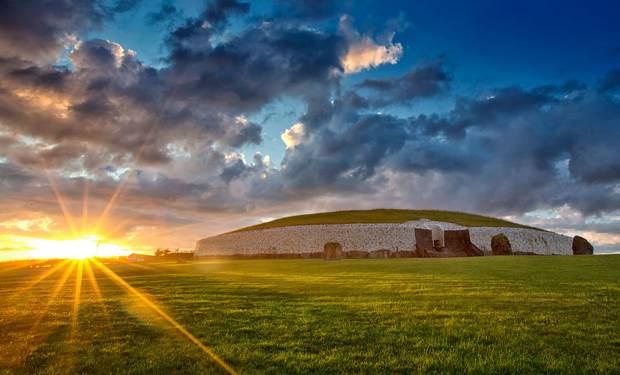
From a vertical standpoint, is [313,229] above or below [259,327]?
above

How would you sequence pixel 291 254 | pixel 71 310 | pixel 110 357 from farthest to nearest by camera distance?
1. pixel 291 254
2. pixel 71 310
3. pixel 110 357

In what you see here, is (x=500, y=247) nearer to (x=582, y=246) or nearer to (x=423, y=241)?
(x=423, y=241)

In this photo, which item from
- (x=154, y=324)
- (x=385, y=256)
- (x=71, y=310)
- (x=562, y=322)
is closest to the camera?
(x=562, y=322)

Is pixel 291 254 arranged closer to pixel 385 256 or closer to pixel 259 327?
pixel 385 256

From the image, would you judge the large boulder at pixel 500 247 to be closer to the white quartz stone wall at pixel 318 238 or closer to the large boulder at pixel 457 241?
the large boulder at pixel 457 241

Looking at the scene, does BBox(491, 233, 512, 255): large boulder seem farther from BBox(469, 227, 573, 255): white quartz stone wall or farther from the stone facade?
BBox(469, 227, 573, 255): white quartz stone wall

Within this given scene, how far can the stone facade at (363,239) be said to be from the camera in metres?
56.2

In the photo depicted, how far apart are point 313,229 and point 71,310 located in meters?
49.7

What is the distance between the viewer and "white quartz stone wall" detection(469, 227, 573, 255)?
58.8m

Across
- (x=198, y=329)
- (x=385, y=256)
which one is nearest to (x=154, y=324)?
(x=198, y=329)

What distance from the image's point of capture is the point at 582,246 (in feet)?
148

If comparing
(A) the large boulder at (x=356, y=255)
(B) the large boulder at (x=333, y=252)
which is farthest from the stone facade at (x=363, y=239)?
(B) the large boulder at (x=333, y=252)

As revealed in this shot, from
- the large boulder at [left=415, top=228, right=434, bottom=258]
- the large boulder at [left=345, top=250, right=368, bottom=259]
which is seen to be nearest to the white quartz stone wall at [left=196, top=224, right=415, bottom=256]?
the large boulder at [left=415, top=228, right=434, bottom=258]

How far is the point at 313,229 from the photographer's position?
197 ft
